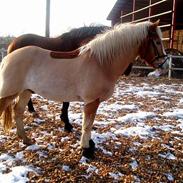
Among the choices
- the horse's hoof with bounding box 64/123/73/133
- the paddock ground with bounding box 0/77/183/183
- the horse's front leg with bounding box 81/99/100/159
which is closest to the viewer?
the paddock ground with bounding box 0/77/183/183

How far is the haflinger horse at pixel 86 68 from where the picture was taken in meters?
4.16

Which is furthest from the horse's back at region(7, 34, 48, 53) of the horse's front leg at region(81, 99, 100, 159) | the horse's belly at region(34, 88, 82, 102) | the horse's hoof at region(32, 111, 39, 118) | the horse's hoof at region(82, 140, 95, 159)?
the horse's hoof at region(82, 140, 95, 159)

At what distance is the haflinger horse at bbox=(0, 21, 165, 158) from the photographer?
13.7 ft

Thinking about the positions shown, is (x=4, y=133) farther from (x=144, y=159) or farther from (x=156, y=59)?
(x=156, y=59)

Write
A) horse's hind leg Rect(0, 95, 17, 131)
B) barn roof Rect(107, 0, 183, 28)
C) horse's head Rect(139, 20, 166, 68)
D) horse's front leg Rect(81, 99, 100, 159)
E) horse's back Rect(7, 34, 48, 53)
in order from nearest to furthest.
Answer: horse's head Rect(139, 20, 166, 68), horse's front leg Rect(81, 99, 100, 159), horse's hind leg Rect(0, 95, 17, 131), horse's back Rect(7, 34, 48, 53), barn roof Rect(107, 0, 183, 28)

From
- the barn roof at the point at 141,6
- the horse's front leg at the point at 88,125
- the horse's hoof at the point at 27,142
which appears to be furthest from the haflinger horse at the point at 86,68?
the barn roof at the point at 141,6

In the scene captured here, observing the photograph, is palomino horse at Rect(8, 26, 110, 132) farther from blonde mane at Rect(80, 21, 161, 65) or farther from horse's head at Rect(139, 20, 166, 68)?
horse's head at Rect(139, 20, 166, 68)

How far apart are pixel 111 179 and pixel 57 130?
1864 millimetres

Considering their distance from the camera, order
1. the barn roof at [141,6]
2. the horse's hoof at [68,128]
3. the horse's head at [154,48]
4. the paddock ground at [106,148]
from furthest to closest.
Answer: the barn roof at [141,6] < the horse's hoof at [68,128] < the horse's head at [154,48] < the paddock ground at [106,148]

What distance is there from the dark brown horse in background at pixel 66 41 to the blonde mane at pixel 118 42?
3.55 feet

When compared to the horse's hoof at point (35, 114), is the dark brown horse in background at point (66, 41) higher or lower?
higher

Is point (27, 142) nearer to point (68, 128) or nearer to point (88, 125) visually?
point (68, 128)

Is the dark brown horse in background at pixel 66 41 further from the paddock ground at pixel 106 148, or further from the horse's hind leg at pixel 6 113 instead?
the horse's hind leg at pixel 6 113

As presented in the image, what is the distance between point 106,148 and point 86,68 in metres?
1.31
